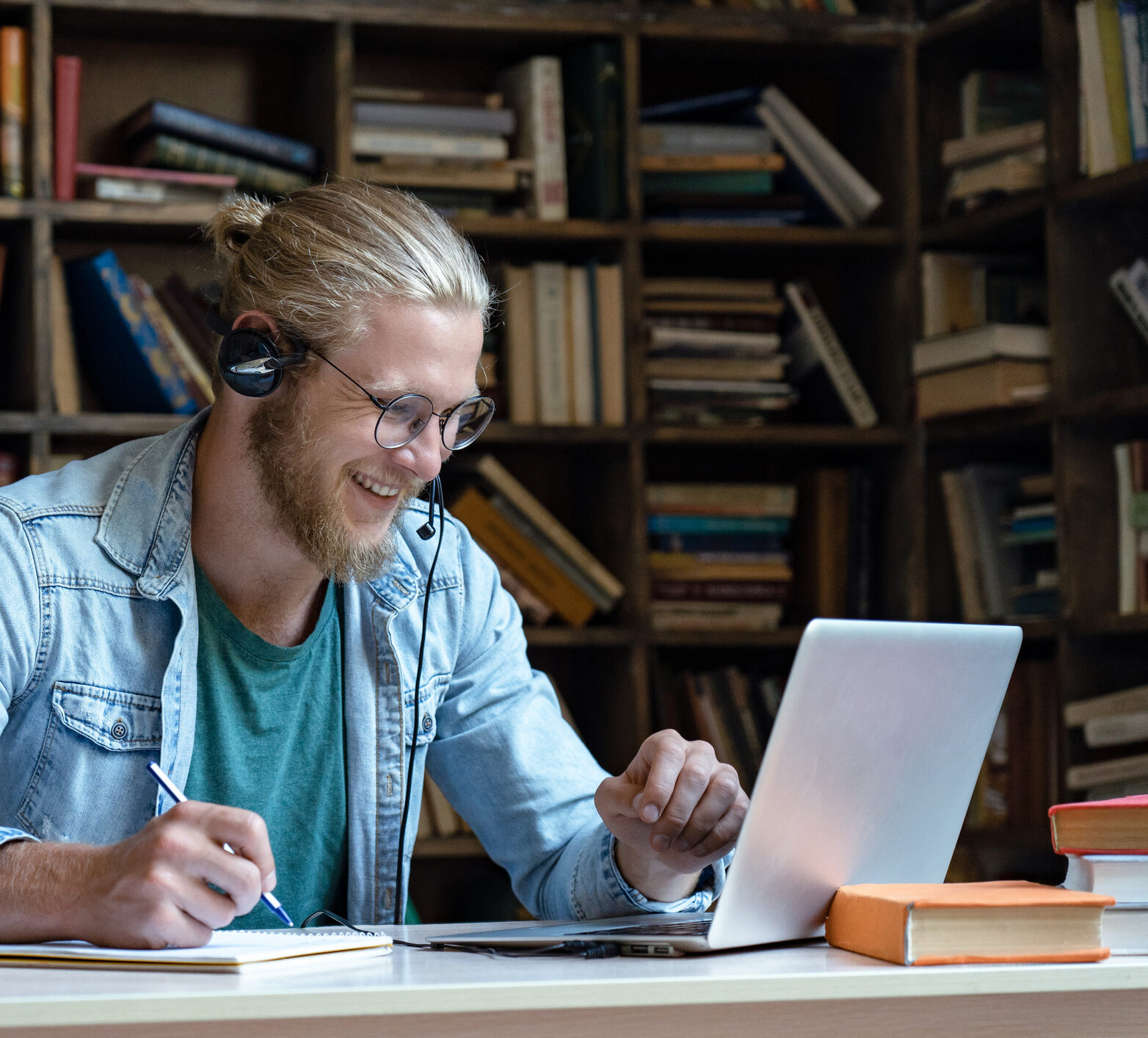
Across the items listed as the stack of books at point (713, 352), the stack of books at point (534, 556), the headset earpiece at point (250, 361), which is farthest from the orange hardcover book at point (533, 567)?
the headset earpiece at point (250, 361)

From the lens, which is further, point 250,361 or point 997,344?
point 997,344

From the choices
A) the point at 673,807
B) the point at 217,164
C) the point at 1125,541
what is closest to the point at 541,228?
the point at 217,164

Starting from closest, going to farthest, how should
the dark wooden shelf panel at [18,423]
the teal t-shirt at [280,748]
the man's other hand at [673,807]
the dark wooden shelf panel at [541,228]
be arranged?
the man's other hand at [673,807], the teal t-shirt at [280,748], the dark wooden shelf panel at [18,423], the dark wooden shelf panel at [541,228]

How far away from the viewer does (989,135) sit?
263 centimetres

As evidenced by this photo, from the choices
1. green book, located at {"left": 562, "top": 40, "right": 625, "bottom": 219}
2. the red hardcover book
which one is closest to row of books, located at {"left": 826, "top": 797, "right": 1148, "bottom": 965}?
green book, located at {"left": 562, "top": 40, "right": 625, "bottom": 219}

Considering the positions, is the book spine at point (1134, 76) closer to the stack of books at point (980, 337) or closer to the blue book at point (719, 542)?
the stack of books at point (980, 337)

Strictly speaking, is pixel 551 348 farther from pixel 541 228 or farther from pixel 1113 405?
pixel 1113 405

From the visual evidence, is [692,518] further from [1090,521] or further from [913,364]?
[1090,521]

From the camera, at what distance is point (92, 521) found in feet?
4.40

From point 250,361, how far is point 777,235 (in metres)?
1.62

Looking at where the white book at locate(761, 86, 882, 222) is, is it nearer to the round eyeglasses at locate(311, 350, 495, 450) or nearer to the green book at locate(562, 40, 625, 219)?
the green book at locate(562, 40, 625, 219)

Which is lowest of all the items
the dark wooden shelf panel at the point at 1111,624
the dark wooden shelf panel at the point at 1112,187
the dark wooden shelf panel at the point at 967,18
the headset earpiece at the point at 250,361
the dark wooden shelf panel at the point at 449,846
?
the dark wooden shelf panel at the point at 449,846

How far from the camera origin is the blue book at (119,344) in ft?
8.21

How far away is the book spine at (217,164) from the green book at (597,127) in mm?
519
